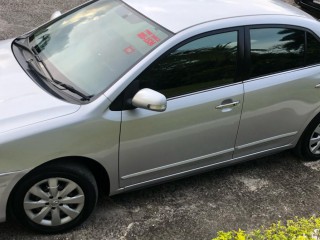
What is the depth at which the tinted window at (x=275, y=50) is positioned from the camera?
3.88 m

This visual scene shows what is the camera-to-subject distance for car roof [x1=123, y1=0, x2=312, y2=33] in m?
3.66

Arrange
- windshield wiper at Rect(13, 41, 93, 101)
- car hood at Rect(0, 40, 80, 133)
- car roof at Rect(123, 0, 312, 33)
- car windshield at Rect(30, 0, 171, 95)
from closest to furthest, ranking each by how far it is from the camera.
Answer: car hood at Rect(0, 40, 80, 133), windshield wiper at Rect(13, 41, 93, 101), car windshield at Rect(30, 0, 171, 95), car roof at Rect(123, 0, 312, 33)

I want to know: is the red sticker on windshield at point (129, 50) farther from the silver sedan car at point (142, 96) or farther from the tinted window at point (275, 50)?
the tinted window at point (275, 50)

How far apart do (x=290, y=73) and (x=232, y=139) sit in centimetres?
77

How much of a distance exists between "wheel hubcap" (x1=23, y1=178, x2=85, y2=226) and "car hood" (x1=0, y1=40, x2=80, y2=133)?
0.45m

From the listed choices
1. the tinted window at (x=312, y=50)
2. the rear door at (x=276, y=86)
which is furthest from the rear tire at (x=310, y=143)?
the tinted window at (x=312, y=50)

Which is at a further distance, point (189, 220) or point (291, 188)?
point (291, 188)

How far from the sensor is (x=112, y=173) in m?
3.48

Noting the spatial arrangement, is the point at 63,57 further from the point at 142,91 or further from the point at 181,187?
the point at 181,187

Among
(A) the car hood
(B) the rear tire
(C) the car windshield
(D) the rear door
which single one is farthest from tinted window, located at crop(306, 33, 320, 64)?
(A) the car hood

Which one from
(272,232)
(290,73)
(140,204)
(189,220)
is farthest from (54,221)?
(290,73)

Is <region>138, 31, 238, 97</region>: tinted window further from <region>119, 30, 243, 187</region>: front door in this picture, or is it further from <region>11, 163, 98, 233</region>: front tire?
<region>11, 163, 98, 233</region>: front tire

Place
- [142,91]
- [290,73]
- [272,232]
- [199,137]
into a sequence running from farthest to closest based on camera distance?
[290,73]
[199,137]
[142,91]
[272,232]

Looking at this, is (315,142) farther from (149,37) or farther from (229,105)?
(149,37)
